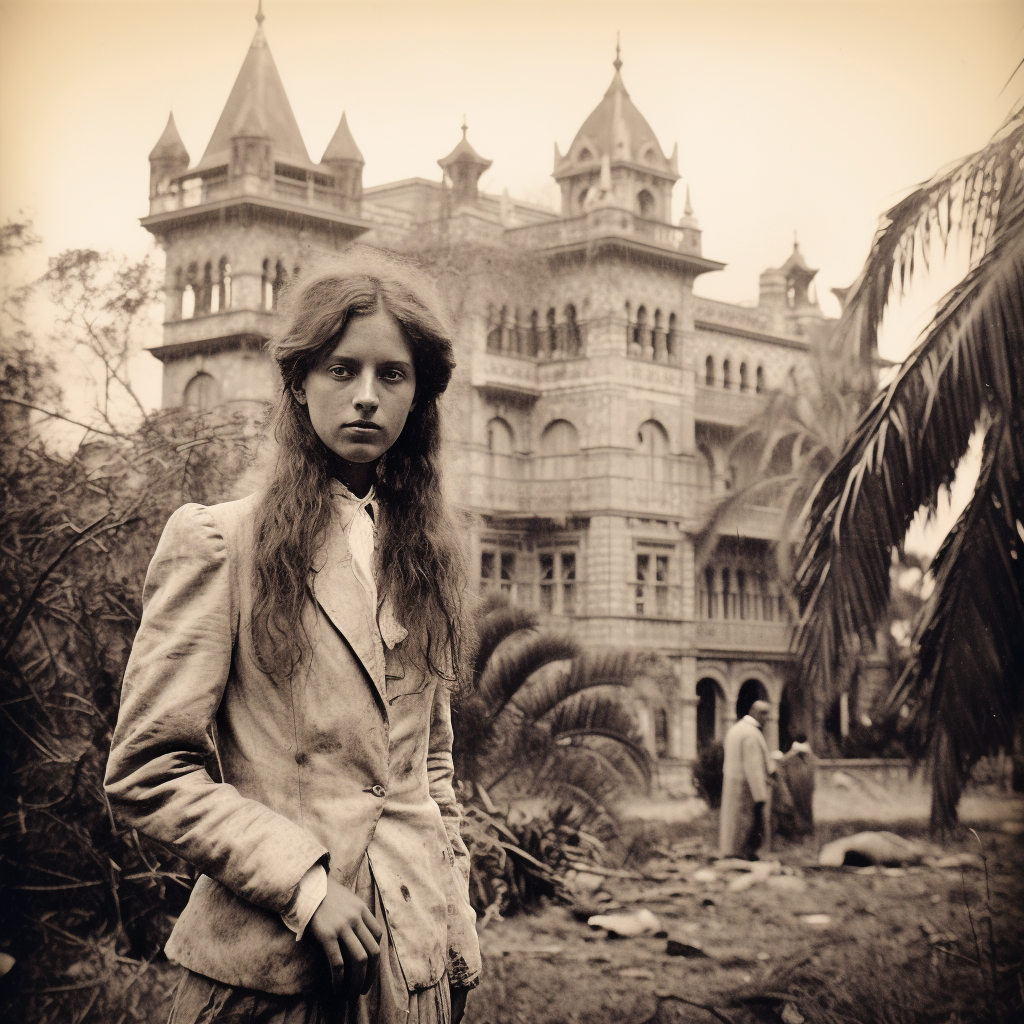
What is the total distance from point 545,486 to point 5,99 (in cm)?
325

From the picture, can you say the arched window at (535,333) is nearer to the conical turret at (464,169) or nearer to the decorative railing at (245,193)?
the conical turret at (464,169)

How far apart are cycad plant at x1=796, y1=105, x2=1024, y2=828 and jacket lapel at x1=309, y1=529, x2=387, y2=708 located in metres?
3.69

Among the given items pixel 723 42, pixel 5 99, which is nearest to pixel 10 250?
pixel 5 99

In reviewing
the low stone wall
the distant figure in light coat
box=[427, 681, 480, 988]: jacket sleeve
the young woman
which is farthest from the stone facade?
the young woman

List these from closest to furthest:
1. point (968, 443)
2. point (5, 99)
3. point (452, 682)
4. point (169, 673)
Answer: point (169, 673)
point (452, 682)
point (968, 443)
point (5, 99)

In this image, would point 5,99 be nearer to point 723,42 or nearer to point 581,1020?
point 723,42

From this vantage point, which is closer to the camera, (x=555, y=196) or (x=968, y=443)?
(x=968, y=443)

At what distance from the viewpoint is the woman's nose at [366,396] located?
168cm

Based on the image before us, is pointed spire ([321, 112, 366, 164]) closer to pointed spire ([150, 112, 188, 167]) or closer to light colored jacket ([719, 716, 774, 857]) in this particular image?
pointed spire ([150, 112, 188, 167])

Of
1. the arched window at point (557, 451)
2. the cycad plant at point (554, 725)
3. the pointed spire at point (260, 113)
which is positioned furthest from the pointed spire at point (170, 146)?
the cycad plant at point (554, 725)

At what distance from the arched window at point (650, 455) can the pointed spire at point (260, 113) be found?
2.26 metres

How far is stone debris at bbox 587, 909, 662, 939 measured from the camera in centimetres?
583

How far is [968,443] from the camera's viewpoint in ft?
16.3

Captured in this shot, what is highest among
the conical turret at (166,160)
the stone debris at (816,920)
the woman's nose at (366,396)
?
the conical turret at (166,160)
